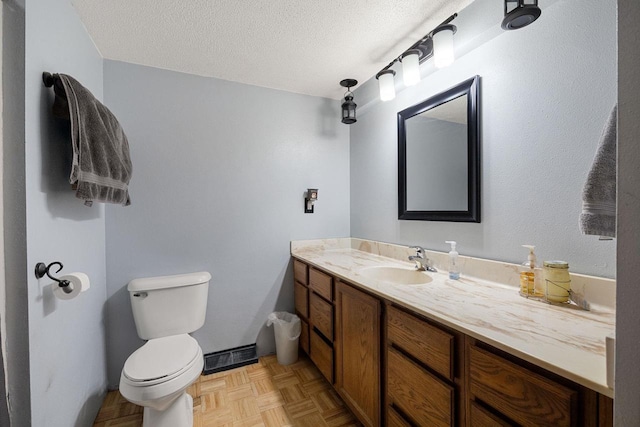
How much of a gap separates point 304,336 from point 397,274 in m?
0.92

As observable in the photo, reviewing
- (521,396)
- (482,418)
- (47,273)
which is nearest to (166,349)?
(47,273)

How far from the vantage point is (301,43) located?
1.61m

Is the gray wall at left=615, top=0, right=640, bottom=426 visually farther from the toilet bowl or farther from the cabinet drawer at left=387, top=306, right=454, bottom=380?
the toilet bowl

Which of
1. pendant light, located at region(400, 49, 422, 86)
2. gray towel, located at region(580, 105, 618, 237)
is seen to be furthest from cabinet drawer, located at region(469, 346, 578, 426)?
pendant light, located at region(400, 49, 422, 86)

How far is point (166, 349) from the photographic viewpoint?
1479mm

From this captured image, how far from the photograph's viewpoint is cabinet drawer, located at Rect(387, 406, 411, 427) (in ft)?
3.49

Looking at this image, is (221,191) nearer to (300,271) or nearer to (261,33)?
(300,271)

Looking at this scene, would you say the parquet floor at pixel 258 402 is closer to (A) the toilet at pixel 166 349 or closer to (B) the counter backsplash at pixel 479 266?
(A) the toilet at pixel 166 349

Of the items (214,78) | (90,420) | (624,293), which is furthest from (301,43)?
(90,420)

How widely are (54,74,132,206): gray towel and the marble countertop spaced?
1.25 metres

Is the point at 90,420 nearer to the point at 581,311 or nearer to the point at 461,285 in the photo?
the point at 461,285

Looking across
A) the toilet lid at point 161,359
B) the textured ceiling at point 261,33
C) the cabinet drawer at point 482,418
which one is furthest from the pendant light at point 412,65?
the toilet lid at point 161,359

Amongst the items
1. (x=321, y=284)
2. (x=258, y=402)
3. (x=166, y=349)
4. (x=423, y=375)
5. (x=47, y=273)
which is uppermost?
(x=47, y=273)

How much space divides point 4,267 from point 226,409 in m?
1.31
